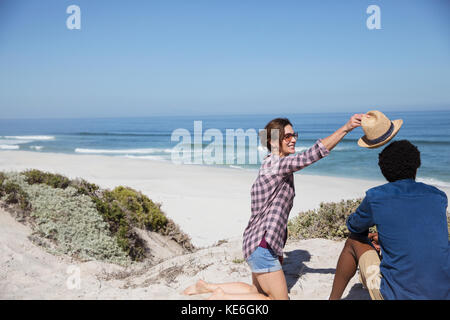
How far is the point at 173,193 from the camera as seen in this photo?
13.5m

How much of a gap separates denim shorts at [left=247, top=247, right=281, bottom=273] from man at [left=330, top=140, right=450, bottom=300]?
817 mm

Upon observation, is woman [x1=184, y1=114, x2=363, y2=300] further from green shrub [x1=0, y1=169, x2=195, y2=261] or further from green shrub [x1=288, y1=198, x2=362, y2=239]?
green shrub [x1=0, y1=169, x2=195, y2=261]

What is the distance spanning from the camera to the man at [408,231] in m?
2.51

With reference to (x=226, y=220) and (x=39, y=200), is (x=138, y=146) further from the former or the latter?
(x=39, y=200)

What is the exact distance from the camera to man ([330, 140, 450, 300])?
2.51 metres

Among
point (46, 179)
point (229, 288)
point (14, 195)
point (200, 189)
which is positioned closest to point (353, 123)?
point (229, 288)

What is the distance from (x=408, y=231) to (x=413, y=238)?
0.18 ft

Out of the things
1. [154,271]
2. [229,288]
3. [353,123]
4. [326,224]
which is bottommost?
[154,271]

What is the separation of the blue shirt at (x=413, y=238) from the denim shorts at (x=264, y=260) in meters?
0.93

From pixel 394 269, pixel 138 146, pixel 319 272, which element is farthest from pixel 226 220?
pixel 138 146

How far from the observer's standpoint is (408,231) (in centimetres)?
254

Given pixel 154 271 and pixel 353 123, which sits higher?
pixel 353 123

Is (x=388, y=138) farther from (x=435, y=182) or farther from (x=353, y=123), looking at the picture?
(x=435, y=182)

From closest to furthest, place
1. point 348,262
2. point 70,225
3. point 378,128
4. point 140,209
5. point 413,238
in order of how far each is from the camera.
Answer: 1. point 413,238
2. point 378,128
3. point 348,262
4. point 70,225
5. point 140,209
